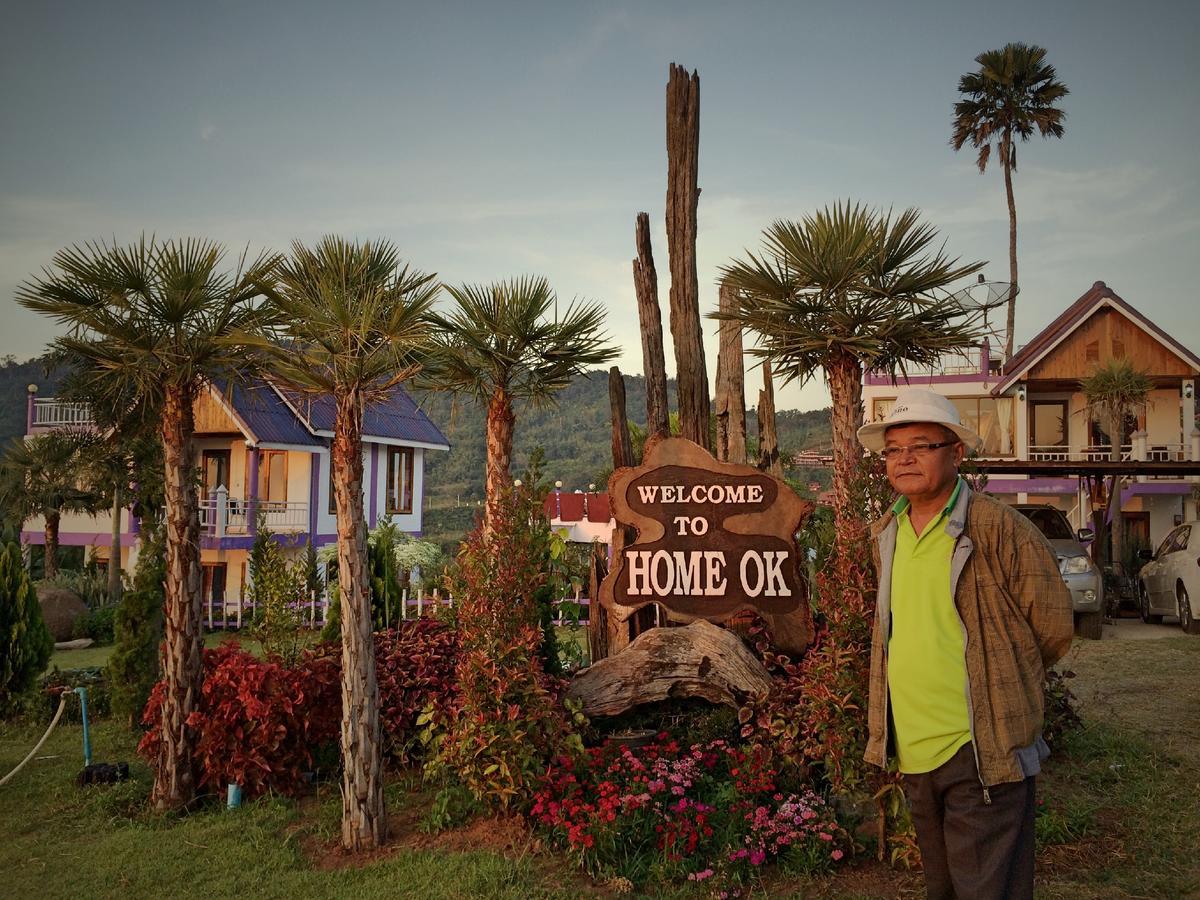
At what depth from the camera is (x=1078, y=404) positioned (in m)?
27.6

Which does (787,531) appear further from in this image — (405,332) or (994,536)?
(994,536)

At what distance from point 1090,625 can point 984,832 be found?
12.1 meters

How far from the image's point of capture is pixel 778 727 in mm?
5707

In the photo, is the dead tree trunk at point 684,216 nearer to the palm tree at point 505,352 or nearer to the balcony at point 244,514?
the palm tree at point 505,352

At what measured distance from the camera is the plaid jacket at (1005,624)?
308cm

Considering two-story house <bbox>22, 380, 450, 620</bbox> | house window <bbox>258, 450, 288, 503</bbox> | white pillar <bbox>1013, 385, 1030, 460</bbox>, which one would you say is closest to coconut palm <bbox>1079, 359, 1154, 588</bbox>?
white pillar <bbox>1013, 385, 1030, 460</bbox>

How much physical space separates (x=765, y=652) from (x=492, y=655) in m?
2.44

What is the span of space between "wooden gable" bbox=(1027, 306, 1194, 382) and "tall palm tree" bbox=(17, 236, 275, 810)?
84.1 ft

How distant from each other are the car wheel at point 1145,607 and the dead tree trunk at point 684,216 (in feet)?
37.1

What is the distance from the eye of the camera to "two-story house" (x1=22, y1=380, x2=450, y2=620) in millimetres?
21828

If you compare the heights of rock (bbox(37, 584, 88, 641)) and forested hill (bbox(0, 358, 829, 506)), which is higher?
forested hill (bbox(0, 358, 829, 506))

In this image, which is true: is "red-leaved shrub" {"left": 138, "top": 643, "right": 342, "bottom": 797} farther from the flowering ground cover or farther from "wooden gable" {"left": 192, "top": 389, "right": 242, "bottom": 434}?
"wooden gable" {"left": 192, "top": 389, "right": 242, "bottom": 434}

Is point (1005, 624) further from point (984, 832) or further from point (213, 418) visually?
point (213, 418)

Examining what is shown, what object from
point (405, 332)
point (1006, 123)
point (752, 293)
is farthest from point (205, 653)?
point (1006, 123)
